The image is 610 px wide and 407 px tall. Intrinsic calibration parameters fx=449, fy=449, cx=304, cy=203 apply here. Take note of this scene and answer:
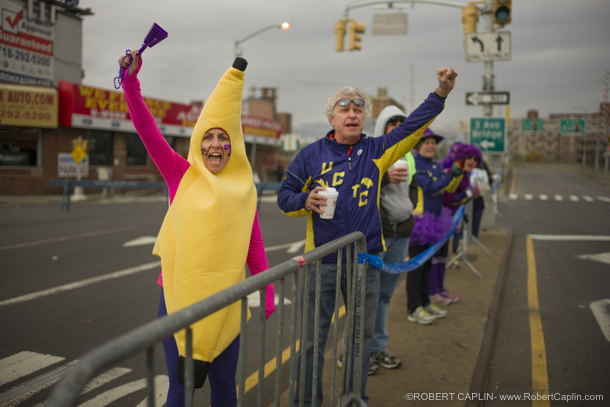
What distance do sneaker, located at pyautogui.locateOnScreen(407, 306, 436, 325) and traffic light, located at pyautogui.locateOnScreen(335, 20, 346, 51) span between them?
12.0 meters

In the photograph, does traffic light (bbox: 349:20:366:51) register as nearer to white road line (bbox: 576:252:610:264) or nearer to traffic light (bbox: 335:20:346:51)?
traffic light (bbox: 335:20:346:51)

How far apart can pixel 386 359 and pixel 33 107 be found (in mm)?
20862

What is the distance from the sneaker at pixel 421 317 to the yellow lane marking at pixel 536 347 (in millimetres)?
1016

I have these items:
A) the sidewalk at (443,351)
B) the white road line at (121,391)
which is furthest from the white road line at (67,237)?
the sidewalk at (443,351)

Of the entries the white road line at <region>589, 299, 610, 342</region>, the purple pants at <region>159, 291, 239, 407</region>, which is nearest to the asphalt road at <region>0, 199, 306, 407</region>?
the purple pants at <region>159, 291, 239, 407</region>

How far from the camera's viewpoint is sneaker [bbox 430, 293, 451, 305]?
17.9 feet

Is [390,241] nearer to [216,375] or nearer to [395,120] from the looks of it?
[395,120]

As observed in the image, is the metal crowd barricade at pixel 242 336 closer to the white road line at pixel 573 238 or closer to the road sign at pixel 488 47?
the road sign at pixel 488 47

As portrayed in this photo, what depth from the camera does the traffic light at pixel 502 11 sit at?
32.5 feet

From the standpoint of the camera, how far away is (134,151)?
25.6m

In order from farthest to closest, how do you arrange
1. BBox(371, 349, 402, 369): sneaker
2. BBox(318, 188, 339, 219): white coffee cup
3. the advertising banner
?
the advertising banner < BBox(371, 349, 402, 369): sneaker < BBox(318, 188, 339, 219): white coffee cup

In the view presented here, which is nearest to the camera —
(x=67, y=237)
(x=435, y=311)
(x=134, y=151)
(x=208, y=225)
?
(x=208, y=225)

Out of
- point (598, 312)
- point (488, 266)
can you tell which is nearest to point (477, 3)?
point (488, 266)

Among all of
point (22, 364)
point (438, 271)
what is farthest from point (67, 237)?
point (438, 271)
